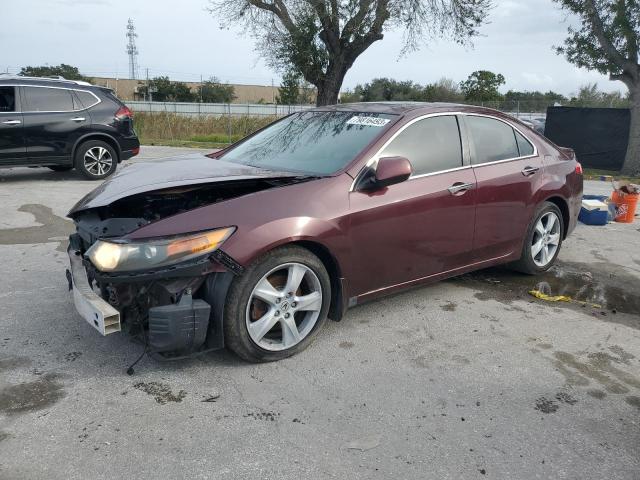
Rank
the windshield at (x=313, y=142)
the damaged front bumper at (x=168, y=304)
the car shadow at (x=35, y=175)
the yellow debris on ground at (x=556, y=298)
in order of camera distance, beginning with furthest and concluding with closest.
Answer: the car shadow at (x=35, y=175) < the yellow debris on ground at (x=556, y=298) < the windshield at (x=313, y=142) < the damaged front bumper at (x=168, y=304)

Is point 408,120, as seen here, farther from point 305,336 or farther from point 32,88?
point 32,88

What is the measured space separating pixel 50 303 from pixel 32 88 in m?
6.63

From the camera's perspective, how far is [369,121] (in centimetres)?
429

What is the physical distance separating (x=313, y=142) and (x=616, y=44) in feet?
55.7

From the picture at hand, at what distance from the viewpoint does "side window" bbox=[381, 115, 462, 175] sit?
4090mm

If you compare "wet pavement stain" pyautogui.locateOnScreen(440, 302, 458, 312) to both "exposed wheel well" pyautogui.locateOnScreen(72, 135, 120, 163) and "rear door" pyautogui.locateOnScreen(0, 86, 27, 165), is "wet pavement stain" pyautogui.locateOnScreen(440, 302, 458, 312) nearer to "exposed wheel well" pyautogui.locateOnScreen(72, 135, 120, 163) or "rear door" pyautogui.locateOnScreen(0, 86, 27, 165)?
"exposed wheel well" pyautogui.locateOnScreen(72, 135, 120, 163)

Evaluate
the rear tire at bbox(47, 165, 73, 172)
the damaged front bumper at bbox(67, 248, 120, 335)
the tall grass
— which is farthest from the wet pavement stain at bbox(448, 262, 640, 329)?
the tall grass

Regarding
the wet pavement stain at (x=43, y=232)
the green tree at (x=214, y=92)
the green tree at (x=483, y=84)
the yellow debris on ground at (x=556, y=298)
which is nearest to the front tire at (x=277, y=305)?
the yellow debris on ground at (x=556, y=298)

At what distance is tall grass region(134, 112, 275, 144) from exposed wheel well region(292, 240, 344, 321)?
65.8ft

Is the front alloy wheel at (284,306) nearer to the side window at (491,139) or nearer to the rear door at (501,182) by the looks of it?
the rear door at (501,182)

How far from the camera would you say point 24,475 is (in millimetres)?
2424

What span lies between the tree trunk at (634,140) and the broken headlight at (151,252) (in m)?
17.9

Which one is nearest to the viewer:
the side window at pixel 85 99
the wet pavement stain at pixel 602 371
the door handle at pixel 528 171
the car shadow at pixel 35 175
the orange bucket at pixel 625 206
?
the wet pavement stain at pixel 602 371

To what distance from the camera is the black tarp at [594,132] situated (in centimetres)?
1864
